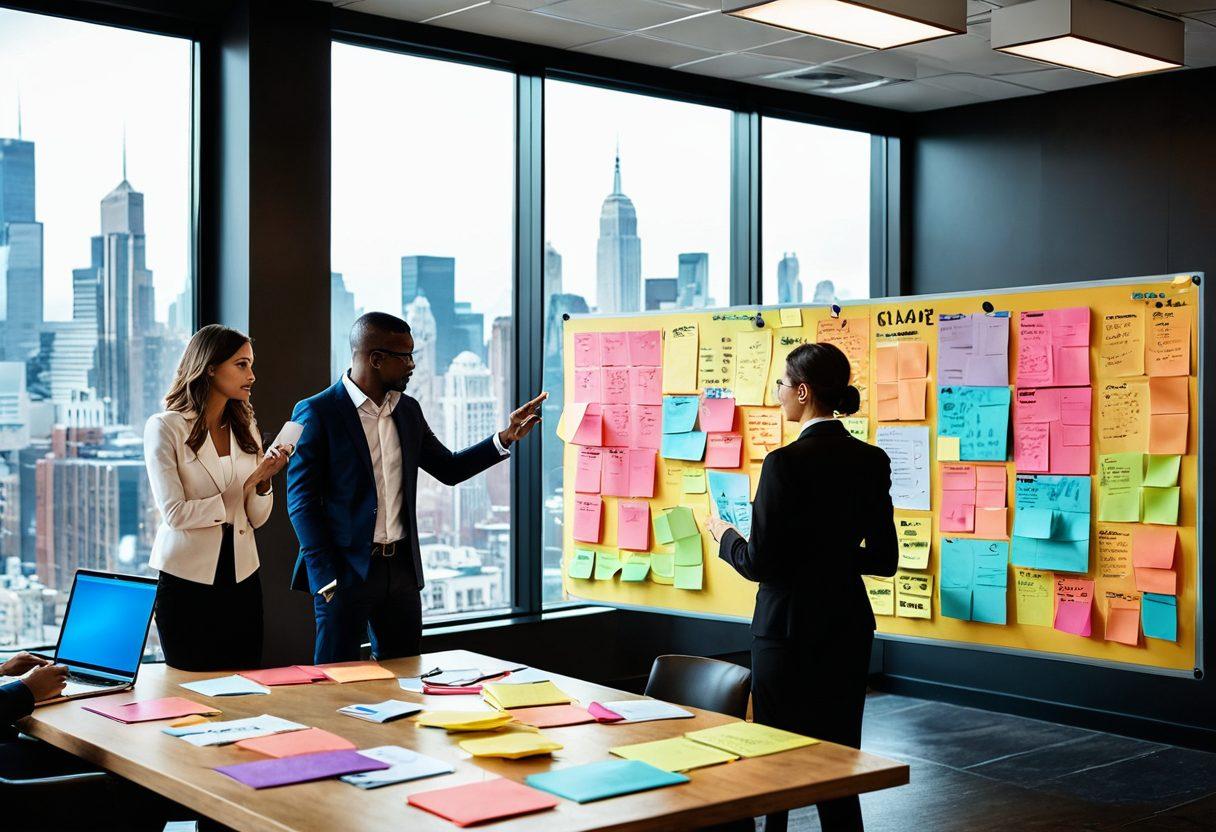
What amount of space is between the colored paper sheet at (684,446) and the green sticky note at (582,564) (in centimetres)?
59

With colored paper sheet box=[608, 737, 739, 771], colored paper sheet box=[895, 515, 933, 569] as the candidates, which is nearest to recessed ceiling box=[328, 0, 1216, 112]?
colored paper sheet box=[895, 515, 933, 569]

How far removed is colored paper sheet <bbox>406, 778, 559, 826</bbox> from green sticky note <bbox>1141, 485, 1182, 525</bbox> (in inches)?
108

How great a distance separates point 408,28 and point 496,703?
3411 millimetres

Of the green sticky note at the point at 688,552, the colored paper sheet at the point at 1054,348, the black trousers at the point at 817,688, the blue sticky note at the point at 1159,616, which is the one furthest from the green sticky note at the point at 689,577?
the blue sticky note at the point at 1159,616

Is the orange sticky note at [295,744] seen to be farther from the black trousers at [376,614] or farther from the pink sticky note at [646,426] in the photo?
the pink sticky note at [646,426]

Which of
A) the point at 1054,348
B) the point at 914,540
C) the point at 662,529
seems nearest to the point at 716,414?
the point at 662,529

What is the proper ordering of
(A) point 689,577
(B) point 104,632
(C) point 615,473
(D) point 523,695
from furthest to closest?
(C) point 615,473, (A) point 689,577, (B) point 104,632, (D) point 523,695

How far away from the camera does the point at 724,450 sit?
16.9 feet

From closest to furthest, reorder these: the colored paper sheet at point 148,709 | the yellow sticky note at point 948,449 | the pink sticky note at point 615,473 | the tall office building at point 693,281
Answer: the colored paper sheet at point 148,709, the yellow sticky note at point 948,449, the pink sticky note at point 615,473, the tall office building at point 693,281

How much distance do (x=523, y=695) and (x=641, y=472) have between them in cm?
236

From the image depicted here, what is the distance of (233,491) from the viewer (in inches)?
152

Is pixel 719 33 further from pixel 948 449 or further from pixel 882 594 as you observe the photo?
pixel 882 594

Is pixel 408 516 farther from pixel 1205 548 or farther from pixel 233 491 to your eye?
pixel 1205 548

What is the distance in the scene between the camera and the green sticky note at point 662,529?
5.32 metres
